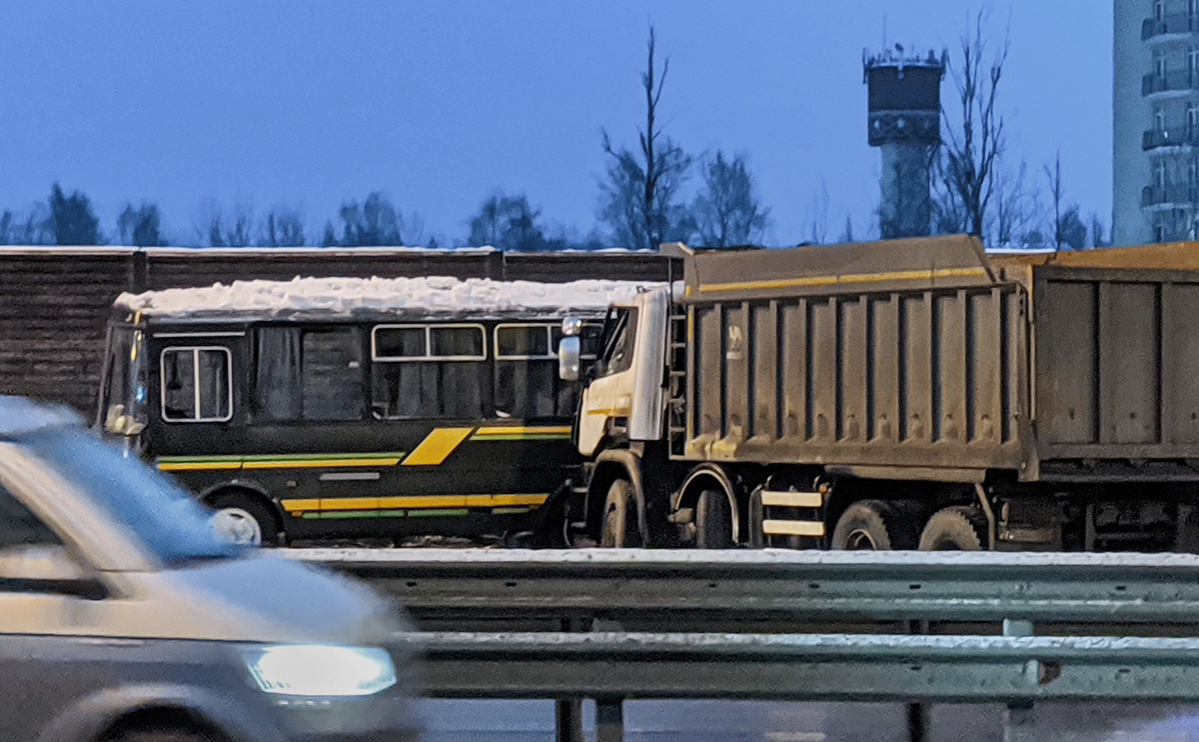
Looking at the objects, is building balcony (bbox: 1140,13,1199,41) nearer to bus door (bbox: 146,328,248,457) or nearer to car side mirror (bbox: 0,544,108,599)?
bus door (bbox: 146,328,248,457)

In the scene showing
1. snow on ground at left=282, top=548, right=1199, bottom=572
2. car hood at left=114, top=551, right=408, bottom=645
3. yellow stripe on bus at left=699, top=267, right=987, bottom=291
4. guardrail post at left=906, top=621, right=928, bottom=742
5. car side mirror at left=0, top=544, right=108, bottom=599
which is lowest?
guardrail post at left=906, top=621, right=928, bottom=742

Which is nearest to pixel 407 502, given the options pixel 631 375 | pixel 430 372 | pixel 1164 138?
pixel 430 372

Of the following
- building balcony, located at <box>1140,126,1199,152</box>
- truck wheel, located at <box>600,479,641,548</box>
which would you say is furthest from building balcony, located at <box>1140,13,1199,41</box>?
truck wheel, located at <box>600,479,641,548</box>

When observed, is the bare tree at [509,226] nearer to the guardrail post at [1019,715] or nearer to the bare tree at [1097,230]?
the bare tree at [1097,230]

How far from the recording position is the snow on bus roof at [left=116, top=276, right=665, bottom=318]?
22.3 metres

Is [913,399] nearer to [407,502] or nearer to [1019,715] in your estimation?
[1019,715]

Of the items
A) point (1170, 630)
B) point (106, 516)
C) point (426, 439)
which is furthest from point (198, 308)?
point (106, 516)

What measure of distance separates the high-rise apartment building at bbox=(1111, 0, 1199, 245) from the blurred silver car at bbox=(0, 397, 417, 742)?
342 feet

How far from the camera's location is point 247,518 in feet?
70.6

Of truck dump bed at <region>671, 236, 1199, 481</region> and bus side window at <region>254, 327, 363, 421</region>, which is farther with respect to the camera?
bus side window at <region>254, 327, 363, 421</region>

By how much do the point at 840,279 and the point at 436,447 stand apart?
732 centimetres

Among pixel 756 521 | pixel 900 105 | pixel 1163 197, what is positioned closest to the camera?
pixel 756 521

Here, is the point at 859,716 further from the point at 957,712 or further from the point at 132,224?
the point at 132,224

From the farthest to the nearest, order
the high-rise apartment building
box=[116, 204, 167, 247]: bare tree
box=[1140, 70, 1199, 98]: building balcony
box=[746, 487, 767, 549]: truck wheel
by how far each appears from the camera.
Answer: the high-rise apartment building, box=[1140, 70, 1199, 98]: building balcony, box=[116, 204, 167, 247]: bare tree, box=[746, 487, 767, 549]: truck wheel
